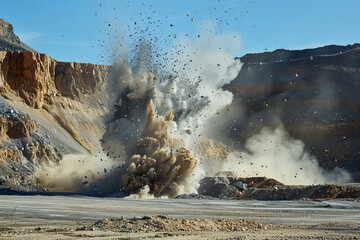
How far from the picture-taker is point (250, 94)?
12650 cm

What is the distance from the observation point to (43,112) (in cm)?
9744

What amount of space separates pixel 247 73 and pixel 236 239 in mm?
113624

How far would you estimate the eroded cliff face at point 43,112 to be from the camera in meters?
73.2

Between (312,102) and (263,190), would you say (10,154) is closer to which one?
(263,190)

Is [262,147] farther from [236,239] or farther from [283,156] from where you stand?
[236,239]

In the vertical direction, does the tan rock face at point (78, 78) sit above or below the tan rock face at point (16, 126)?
above

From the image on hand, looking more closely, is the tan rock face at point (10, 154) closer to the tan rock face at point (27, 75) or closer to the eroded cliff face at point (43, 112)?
the eroded cliff face at point (43, 112)

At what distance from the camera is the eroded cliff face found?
240 ft

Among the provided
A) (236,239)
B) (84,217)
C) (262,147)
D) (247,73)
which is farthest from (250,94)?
(236,239)

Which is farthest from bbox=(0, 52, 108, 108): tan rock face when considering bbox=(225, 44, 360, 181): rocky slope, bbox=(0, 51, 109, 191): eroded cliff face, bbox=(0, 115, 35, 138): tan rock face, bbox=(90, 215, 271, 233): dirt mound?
bbox=(90, 215, 271, 233): dirt mound

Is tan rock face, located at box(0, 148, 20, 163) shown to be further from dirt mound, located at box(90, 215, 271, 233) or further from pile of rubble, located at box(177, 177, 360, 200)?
dirt mound, located at box(90, 215, 271, 233)

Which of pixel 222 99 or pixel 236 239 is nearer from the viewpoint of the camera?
pixel 236 239

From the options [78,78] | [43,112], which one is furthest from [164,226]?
[78,78]

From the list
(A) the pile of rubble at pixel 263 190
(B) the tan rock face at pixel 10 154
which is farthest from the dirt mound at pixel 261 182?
(B) the tan rock face at pixel 10 154
